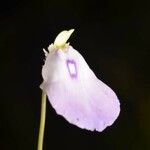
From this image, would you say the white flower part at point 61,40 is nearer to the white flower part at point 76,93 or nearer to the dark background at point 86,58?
the white flower part at point 76,93

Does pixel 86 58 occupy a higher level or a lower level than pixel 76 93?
higher

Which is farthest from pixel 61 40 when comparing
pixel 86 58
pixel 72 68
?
pixel 86 58

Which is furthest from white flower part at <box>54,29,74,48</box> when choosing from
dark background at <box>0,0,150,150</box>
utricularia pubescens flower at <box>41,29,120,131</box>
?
dark background at <box>0,0,150,150</box>

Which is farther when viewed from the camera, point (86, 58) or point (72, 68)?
point (86, 58)

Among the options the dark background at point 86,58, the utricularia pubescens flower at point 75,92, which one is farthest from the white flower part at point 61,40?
the dark background at point 86,58

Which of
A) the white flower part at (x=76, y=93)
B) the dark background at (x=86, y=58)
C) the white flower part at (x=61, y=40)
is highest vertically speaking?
the dark background at (x=86, y=58)

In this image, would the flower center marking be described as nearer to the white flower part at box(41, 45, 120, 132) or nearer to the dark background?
the white flower part at box(41, 45, 120, 132)

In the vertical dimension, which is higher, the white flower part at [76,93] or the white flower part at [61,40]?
the white flower part at [61,40]

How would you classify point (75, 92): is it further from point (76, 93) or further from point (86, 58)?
point (86, 58)
